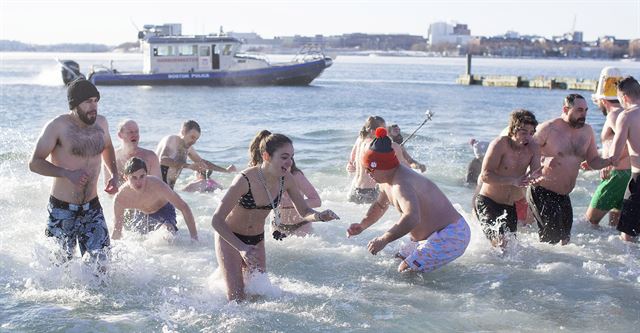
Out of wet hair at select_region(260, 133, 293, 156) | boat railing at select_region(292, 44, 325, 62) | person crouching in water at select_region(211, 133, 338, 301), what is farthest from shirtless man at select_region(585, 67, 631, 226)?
boat railing at select_region(292, 44, 325, 62)

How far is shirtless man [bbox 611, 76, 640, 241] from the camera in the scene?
749 cm

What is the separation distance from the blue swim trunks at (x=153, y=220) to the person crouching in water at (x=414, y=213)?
268 centimetres

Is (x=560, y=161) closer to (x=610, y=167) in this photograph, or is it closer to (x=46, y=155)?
(x=610, y=167)

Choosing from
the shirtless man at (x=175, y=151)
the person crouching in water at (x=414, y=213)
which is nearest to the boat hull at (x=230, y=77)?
the shirtless man at (x=175, y=151)

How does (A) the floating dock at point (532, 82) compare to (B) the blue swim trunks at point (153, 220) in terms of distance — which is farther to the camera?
(A) the floating dock at point (532, 82)

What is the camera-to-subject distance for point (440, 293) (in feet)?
22.0

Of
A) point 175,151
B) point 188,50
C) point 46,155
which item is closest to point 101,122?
point 46,155

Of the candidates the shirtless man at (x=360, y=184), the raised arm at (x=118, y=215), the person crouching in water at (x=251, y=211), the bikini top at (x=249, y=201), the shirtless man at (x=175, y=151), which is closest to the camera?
the person crouching in water at (x=251, y=211)

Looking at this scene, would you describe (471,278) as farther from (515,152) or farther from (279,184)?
(279,184)

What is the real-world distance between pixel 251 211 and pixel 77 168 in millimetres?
1412

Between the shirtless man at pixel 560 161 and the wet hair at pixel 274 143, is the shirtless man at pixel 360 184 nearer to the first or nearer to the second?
the shirtless man at pixel 560 161

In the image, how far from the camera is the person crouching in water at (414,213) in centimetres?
602

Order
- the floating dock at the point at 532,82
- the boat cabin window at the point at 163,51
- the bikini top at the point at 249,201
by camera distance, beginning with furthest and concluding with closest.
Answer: the floating dock at the point at 532,82
the boat cabin window at the point at 163,51
the bikini top at the point at 249,201

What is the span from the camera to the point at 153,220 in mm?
8211
